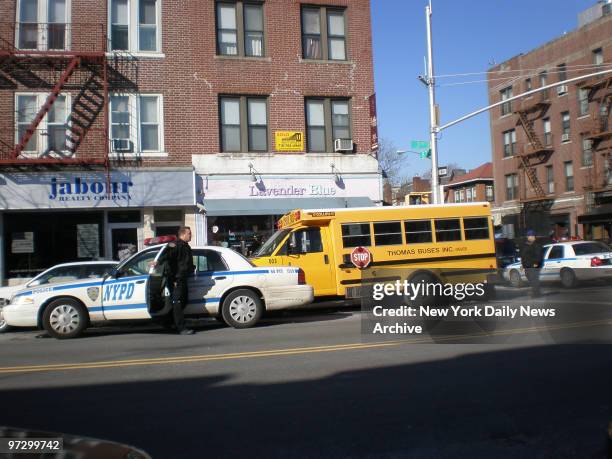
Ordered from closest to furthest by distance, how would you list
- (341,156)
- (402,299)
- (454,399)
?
(454,399) → (402,299) → (341,156)

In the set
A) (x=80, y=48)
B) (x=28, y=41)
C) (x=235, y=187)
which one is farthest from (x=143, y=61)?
(x=235, y=187)

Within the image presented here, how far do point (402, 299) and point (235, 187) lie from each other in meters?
13.0

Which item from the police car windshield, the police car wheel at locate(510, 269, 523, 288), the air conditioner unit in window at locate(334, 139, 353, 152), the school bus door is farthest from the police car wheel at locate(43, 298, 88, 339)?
the air conditioner unit in window at locate(334, 139, 353, 152)

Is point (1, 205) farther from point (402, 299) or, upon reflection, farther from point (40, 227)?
point (402, 299)

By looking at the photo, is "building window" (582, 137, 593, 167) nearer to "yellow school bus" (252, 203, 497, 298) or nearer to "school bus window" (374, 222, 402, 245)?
"yellow school bus" (252, 203, 497, 298)

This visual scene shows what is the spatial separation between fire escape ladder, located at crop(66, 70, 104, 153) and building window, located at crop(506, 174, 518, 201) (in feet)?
103

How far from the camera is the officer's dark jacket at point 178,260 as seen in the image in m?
10.1

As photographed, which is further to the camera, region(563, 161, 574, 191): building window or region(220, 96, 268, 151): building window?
region(563, 161, 574, 191): building window

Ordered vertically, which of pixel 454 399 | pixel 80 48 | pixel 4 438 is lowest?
pixel 454 399

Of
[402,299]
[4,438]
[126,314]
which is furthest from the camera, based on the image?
[126,314]

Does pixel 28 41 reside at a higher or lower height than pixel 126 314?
higher

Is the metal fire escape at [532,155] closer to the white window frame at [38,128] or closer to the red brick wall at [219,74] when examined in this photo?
the red brick wall at [219,74]

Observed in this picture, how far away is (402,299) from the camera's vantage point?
620cm

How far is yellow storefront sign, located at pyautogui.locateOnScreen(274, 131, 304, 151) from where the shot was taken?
1923 centimetres
